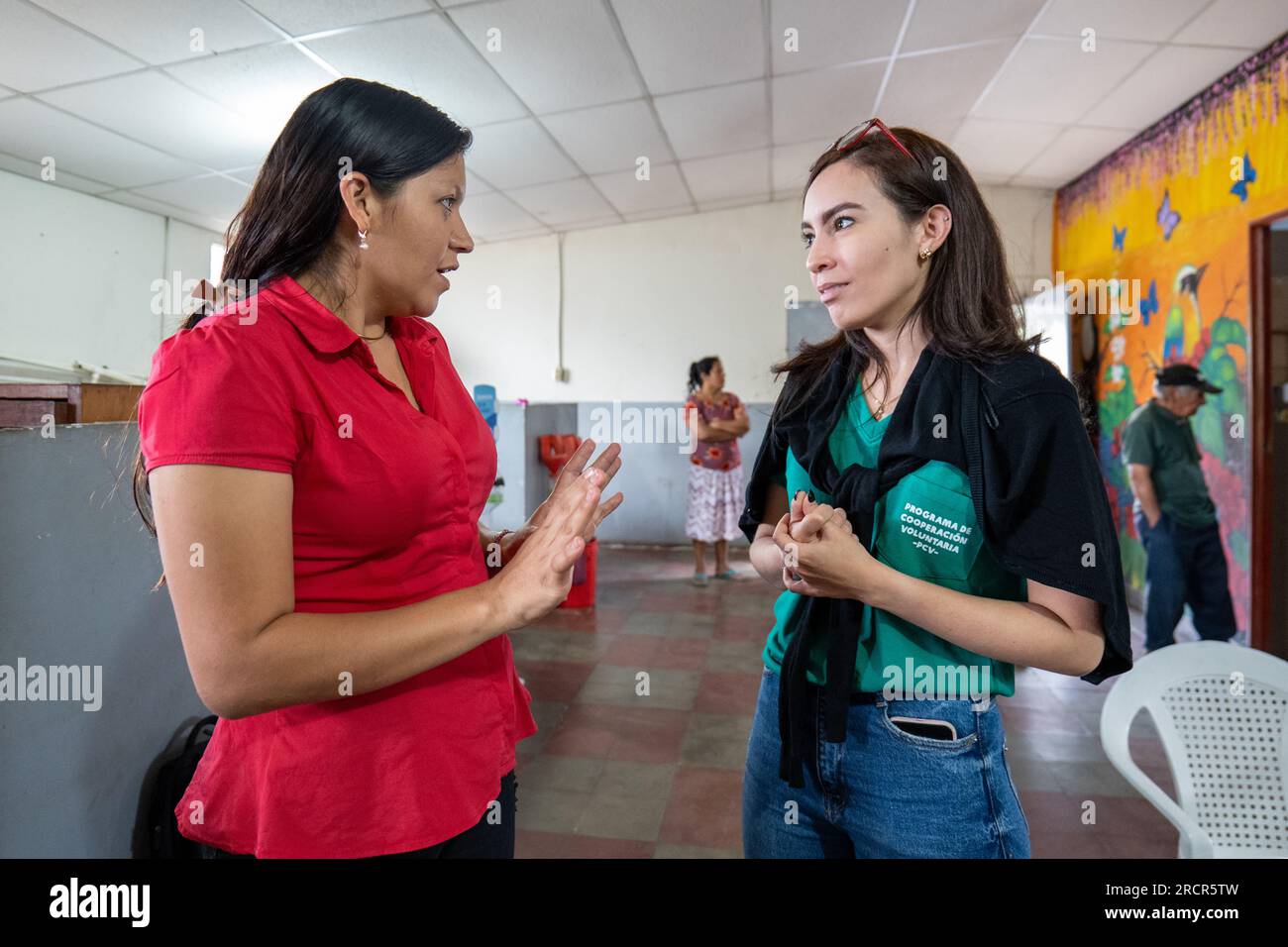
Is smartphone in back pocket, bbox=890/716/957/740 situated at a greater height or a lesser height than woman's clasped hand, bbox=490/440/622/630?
lesser

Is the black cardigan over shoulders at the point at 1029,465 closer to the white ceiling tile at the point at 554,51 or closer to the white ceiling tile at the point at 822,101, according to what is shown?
the white ceiling tile at the point at 554,51

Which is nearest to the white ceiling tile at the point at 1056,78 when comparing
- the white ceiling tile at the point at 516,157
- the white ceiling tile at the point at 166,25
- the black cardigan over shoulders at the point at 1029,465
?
the white ceiling tile at the point at 516,157

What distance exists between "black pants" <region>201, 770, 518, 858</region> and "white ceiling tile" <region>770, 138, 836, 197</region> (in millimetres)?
4957

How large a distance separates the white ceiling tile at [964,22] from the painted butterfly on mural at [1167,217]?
62.7 inches

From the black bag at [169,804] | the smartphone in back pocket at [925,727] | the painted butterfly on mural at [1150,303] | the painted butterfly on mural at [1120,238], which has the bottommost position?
the black bag at [169,804]

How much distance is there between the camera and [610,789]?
8.36 ft

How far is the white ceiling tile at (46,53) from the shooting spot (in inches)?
116

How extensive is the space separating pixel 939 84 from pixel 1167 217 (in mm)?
1694

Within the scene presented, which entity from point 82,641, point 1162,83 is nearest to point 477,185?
point 1162,83

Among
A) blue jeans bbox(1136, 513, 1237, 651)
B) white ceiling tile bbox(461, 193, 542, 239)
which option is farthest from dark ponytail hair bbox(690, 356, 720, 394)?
blue jeans bbox(1136, 513, 1237, 651)

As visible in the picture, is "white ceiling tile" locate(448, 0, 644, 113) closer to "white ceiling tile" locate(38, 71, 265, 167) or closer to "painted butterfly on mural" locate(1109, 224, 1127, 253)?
"white ceiling tile" locate(38, 71, 265, 167)

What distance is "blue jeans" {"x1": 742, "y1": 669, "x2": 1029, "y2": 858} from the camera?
906 millimetres

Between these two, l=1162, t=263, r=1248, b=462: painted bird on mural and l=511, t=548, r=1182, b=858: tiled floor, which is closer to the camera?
l=511, t=548, r=1182, b=858: tiled floor

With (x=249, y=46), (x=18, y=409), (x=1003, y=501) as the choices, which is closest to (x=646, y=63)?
(x=249, y=46)
